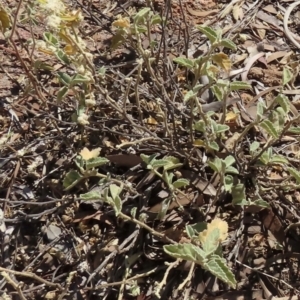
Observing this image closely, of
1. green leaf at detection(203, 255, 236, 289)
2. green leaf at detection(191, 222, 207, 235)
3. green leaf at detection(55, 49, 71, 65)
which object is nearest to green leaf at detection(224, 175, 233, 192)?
green leaf at detection(191, 222, 207, 235)

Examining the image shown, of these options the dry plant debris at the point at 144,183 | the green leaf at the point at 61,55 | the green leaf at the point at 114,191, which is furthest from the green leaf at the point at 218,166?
A: the green leaf at the point at 61,55

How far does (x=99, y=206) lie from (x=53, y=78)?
0.61 m

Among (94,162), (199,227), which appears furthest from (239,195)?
(94,162)

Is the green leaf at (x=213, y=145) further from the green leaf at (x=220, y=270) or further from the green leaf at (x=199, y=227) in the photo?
the green leaf at (x=220, y=270)

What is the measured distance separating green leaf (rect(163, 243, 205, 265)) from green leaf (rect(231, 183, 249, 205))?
0.34 metres

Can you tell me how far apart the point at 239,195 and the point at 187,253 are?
37 cm

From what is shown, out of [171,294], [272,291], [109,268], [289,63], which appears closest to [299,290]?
[272,291]

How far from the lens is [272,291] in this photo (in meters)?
1.70

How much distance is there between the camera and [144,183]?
1.80m

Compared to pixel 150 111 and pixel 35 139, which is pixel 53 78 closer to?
pixel 35 139

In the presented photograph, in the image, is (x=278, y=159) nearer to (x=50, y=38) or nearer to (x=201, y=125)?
(x=201, y=125)

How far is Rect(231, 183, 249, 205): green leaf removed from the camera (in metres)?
1.66

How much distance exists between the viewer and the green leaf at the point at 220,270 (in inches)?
52.1

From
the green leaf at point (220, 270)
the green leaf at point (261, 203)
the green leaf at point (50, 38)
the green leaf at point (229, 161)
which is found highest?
the green leaf at point (50, 38)
